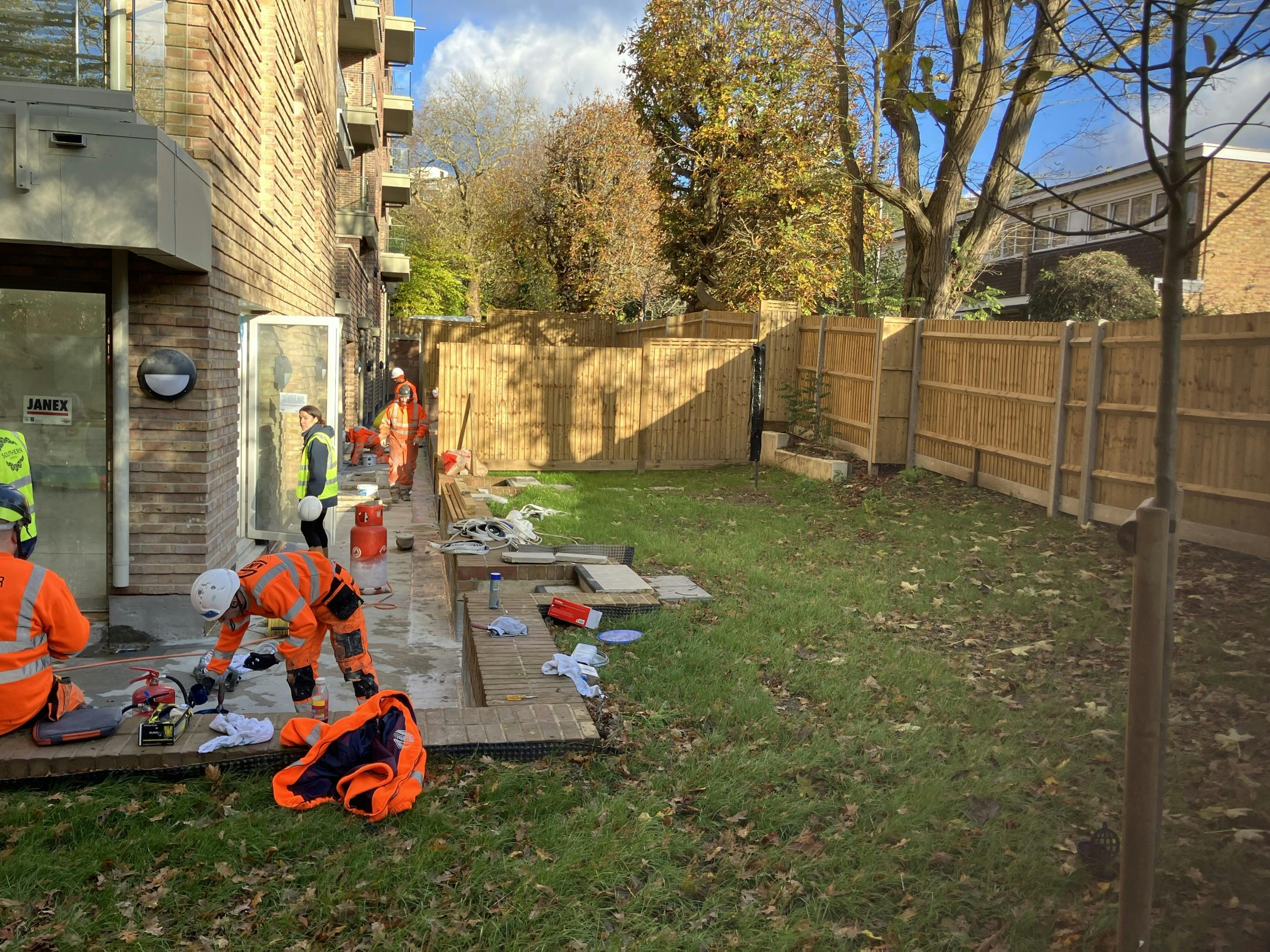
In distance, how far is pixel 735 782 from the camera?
5102 mm

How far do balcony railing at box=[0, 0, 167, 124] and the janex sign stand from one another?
7.44 feet

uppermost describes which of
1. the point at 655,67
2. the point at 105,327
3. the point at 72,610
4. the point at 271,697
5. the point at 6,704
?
the point at 655,67

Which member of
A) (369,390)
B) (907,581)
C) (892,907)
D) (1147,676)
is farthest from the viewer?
(369,390)

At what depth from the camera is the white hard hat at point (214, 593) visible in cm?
524

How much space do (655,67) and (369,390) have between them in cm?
1210

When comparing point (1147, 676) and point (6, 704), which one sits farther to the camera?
point (6, 704)

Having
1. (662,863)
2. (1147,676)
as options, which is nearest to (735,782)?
(662,863)

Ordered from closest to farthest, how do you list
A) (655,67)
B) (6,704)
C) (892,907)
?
(892,907)
(6,704)
(655,67)

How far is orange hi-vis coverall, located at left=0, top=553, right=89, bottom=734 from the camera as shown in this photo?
483 cm

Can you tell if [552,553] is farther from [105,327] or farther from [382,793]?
[382,793]

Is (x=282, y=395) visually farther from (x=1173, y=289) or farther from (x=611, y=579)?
(x=1173, y=289)

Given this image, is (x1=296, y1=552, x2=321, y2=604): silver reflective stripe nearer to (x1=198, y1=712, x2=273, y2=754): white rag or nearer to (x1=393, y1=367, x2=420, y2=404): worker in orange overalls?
(x1=198, y1=712, x2=273, y2=754): white rag

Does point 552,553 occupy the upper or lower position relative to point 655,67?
lower

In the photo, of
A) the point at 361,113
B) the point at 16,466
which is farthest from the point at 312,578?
the point at 361,113
